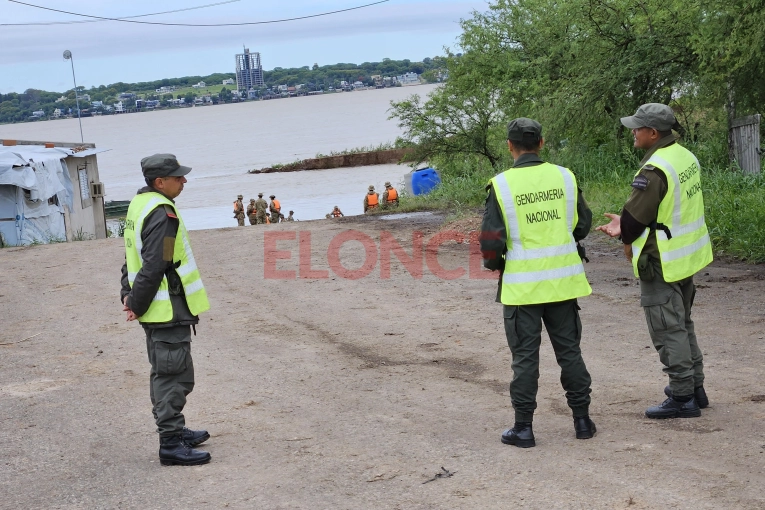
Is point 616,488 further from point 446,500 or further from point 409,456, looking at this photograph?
point 409,456

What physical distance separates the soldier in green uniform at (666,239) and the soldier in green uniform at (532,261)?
50cm

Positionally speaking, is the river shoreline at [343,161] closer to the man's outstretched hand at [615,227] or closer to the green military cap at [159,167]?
the man's outstretched hand at [615,227]

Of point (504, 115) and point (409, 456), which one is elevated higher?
point (504, 115)

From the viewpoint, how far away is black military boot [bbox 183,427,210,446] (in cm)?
555

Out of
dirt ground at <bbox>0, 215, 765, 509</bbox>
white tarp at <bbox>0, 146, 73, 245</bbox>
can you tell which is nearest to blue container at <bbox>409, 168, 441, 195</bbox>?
white tarp at <bbox>0, 146, 73, 245</bbox>

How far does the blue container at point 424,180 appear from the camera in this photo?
26.5 meters

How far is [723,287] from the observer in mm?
9805

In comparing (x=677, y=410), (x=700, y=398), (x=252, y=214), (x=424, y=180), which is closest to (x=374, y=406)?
(x=677, y=410)

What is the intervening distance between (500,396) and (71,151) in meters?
19.7

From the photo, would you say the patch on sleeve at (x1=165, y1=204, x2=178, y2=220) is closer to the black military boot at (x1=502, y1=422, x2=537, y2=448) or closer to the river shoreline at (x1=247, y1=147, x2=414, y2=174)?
the black military boot at (x1=502, y1=422, x2=537, y2=448)

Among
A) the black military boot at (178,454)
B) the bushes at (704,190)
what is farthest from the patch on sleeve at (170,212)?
the bushes at (704,190)

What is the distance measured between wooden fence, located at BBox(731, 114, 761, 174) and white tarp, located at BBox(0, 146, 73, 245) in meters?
14.8

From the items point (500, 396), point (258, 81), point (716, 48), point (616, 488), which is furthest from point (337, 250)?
point (258, 81)

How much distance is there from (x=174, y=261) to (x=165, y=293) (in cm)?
20
